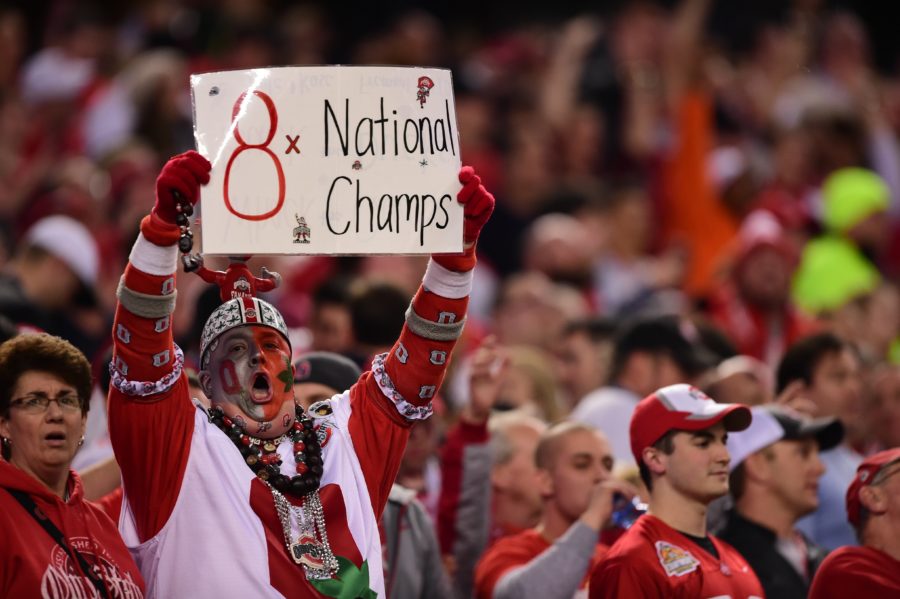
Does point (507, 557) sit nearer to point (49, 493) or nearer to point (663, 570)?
point (663, 570)

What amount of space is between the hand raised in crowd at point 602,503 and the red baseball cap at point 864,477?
0.85 meters

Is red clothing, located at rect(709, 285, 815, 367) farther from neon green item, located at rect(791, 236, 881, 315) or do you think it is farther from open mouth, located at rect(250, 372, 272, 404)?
open mouth, located at rect(250, 372, 272, 404)

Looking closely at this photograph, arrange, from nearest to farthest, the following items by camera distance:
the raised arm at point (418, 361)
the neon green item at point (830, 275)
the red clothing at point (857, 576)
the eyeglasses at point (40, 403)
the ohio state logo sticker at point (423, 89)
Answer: the eyeglasses at point (40, 403) → the raised arm at point (418, 361) → the ohio state logo sticker at point (423, 89) → the red clothing at point (857, 576) → the neon green item at point (830, 275)

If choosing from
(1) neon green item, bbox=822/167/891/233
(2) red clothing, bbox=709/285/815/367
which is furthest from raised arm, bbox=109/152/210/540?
(1) neon green item, bbox=822/167/891/233

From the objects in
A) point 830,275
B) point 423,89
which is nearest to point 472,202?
point 423,89

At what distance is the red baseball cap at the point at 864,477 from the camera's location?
20.0 feet

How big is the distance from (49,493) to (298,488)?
759 mm

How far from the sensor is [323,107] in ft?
17.3

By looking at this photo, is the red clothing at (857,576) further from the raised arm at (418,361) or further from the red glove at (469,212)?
the red glove at (469,212)

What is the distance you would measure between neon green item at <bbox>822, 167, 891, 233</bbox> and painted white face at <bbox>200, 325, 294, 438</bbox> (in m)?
7.44

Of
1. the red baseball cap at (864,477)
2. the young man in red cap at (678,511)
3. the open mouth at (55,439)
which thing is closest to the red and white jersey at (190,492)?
the open mouth at (55,439)

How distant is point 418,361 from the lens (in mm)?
5230

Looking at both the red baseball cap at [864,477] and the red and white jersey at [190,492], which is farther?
the red baseball cap at [864,477]

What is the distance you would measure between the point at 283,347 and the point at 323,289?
343 cm
